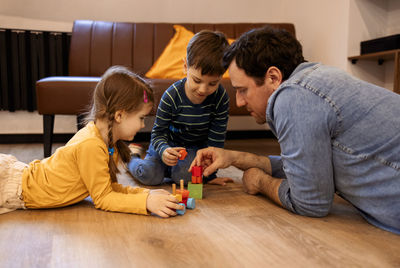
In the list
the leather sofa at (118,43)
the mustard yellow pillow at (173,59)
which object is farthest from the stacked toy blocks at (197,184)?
the leather sofa at (118,43)

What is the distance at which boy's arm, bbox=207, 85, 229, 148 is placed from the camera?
164 cm

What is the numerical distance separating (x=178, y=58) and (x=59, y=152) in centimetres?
169

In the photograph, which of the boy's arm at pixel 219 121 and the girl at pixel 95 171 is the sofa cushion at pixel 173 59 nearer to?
the boy's arm at pixel 219 121

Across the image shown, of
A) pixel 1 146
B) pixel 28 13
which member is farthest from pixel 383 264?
pixel 28 13

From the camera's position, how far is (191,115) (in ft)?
5.23

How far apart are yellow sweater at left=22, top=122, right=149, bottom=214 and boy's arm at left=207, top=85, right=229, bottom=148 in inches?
22.3

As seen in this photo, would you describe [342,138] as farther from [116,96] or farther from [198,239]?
[116,96]

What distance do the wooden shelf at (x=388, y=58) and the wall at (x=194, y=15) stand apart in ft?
0.46

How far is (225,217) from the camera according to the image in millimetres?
1138

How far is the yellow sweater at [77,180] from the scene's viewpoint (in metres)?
1.13

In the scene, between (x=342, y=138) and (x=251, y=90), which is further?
(x=251, y=90)

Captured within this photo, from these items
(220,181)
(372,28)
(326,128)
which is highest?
(372,28)

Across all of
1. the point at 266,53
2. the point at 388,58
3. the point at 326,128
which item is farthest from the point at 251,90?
the point at 388,58

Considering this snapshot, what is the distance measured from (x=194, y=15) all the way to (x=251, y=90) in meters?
2.24
